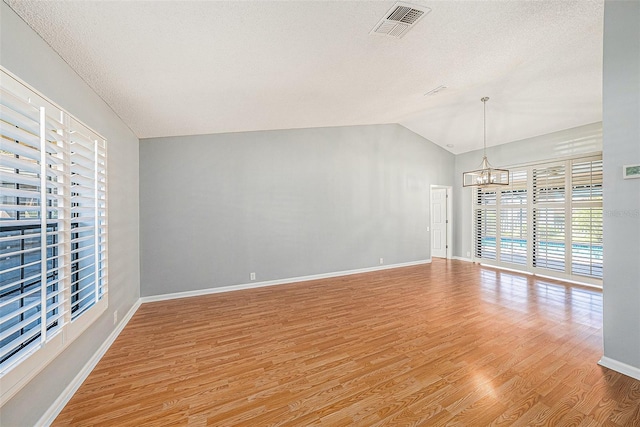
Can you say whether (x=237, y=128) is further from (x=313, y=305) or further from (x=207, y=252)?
(x=313, y=305)

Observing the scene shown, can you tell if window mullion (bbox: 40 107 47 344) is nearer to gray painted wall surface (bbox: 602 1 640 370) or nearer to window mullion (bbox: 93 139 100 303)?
window mullion (bbox: 93 139 100 303)

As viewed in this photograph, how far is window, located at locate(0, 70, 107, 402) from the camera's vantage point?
133 centimetres

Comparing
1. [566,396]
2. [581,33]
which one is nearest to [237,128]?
[581,33]

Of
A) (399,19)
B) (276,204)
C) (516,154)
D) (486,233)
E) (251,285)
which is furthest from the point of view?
(486,233)

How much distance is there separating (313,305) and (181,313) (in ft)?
6.08

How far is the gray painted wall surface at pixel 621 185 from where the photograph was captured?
6.70 feet

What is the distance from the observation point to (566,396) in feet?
6.12

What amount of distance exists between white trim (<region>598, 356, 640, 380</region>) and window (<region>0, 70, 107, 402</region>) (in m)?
4.21

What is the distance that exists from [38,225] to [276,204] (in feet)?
10.7

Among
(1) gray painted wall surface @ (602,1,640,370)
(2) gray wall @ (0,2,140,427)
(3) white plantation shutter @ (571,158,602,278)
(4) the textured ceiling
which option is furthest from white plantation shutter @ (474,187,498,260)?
(2) gray wall @ (0,2,140,427)

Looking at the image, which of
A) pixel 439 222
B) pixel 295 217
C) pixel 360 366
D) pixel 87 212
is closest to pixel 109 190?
pixel 87 212

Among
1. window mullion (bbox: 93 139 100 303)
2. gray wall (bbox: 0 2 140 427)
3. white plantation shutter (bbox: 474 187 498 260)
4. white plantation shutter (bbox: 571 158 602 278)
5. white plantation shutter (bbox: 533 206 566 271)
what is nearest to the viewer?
gray wall (bbox: 0 2 140 427)

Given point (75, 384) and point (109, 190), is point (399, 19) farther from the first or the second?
point (75, 384)

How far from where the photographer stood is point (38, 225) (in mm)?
1685
